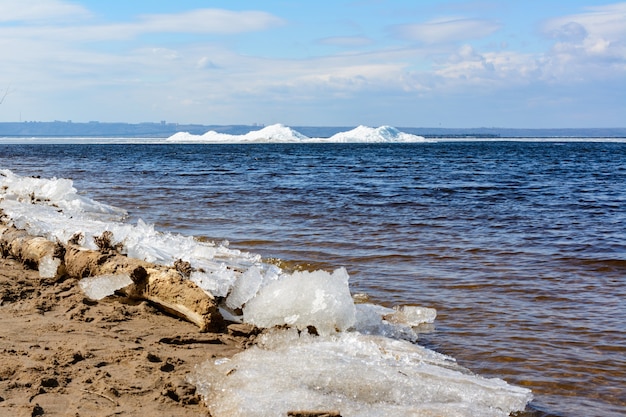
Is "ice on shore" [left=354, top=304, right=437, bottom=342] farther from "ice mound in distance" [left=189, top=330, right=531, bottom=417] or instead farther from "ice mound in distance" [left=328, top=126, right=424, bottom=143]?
"ice mound in distance" [left=328, top=126, right=424, bottom=143]

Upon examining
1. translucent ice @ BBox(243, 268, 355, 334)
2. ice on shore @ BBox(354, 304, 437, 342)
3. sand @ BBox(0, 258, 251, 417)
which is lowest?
ice on shore @ BBox(354, 304, 437, 342)

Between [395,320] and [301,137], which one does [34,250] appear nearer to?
[395,320]

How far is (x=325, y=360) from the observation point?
3.78 meters

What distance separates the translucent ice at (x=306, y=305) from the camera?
14.5 feet

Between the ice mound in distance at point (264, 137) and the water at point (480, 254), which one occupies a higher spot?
the ice mound in distance at point (264, 137)

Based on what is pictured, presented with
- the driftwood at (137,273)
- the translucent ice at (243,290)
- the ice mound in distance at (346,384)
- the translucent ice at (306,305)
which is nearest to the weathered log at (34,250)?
the driftwood at (137,273)

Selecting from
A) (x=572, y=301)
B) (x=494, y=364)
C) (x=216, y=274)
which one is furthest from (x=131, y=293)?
(x=572, y=301)

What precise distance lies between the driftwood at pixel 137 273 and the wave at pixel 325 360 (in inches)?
7.1

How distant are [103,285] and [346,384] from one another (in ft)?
8.02

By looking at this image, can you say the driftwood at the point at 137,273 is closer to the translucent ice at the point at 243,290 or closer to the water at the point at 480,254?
the translucent ice at the point at 243,290

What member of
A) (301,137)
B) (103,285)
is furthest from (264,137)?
(103,285)

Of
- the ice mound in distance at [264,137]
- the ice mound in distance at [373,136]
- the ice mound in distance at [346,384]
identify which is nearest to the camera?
the ice mound in distance at [346,384]

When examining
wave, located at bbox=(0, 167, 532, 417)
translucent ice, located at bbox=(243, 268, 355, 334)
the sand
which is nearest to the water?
wave, located at bbox=(0, 167, 532, 417)

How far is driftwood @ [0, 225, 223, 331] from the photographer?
14.7 feet
